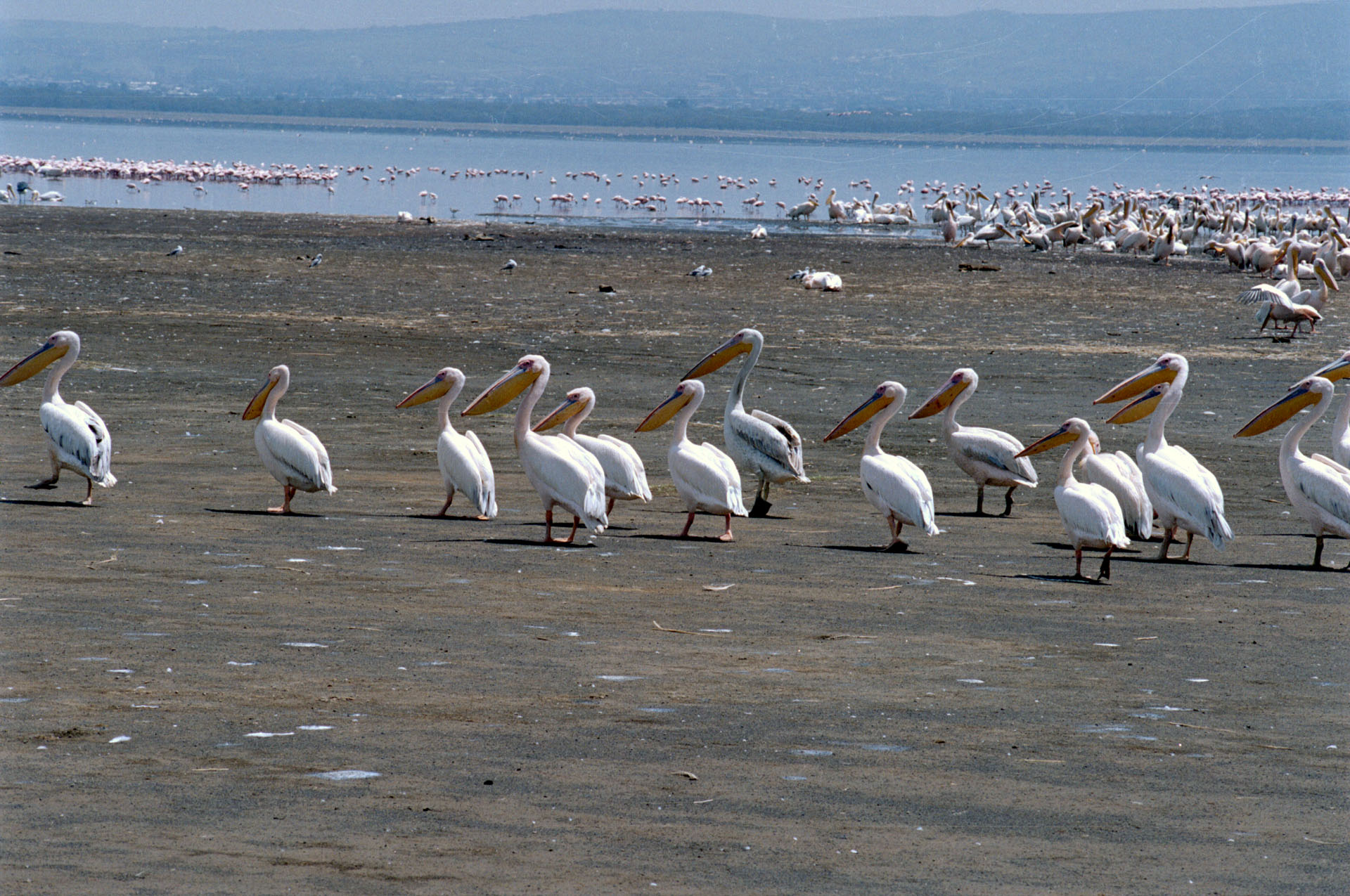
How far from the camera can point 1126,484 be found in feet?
30.2

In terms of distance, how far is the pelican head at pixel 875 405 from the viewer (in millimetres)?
9898

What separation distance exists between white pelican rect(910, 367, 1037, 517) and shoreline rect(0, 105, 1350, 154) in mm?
133811

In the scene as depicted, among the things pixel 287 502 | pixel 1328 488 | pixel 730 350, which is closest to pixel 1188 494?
pixel 1328 488

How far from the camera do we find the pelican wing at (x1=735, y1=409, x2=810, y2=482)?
385 inches

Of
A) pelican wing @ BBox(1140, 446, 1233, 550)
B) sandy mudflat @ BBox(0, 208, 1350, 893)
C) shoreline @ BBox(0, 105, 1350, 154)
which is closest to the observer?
sandy mudflat @ BBox(0, 208, 1350, 893)

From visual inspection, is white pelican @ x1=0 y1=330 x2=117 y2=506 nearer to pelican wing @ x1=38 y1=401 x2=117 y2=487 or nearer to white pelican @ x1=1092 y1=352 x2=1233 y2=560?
pelican wing @ x1=38 y1=401 x2=117 y2=487

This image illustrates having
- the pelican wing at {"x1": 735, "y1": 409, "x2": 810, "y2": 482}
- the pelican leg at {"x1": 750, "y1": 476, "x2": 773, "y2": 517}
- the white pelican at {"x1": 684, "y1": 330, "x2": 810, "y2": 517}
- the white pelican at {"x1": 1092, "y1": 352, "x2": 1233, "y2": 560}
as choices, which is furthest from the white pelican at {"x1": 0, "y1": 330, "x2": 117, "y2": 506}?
the white pelican at {"x1": 1092, "y1": 352, "x2": 1233, "y2": 560}

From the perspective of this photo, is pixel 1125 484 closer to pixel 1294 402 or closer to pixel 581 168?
pixel 1294 402

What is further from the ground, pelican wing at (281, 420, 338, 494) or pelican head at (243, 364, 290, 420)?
pelican head at (243, 364, 290, 420)

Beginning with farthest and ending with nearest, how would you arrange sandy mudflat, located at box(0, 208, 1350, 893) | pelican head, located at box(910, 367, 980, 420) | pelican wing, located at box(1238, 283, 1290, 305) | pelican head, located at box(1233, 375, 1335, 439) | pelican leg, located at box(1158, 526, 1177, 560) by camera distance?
pelican wing, located at box(1238, 283, 1290, 305)
pelican head, located at box(910, 367, 980, 420)
pelican head, located at box(1233, 375, 1335, 439)
pelican leg, located at box(1158, 526, 1177, 560)
sandy mudflat, located at box(0, 208, 1350, 893)

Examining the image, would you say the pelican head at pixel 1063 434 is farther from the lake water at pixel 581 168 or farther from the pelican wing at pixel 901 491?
the lake water at pixel 581 168

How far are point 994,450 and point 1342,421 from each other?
201 cm

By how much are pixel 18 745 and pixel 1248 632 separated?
497 cm

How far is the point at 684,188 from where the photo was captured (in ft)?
228
